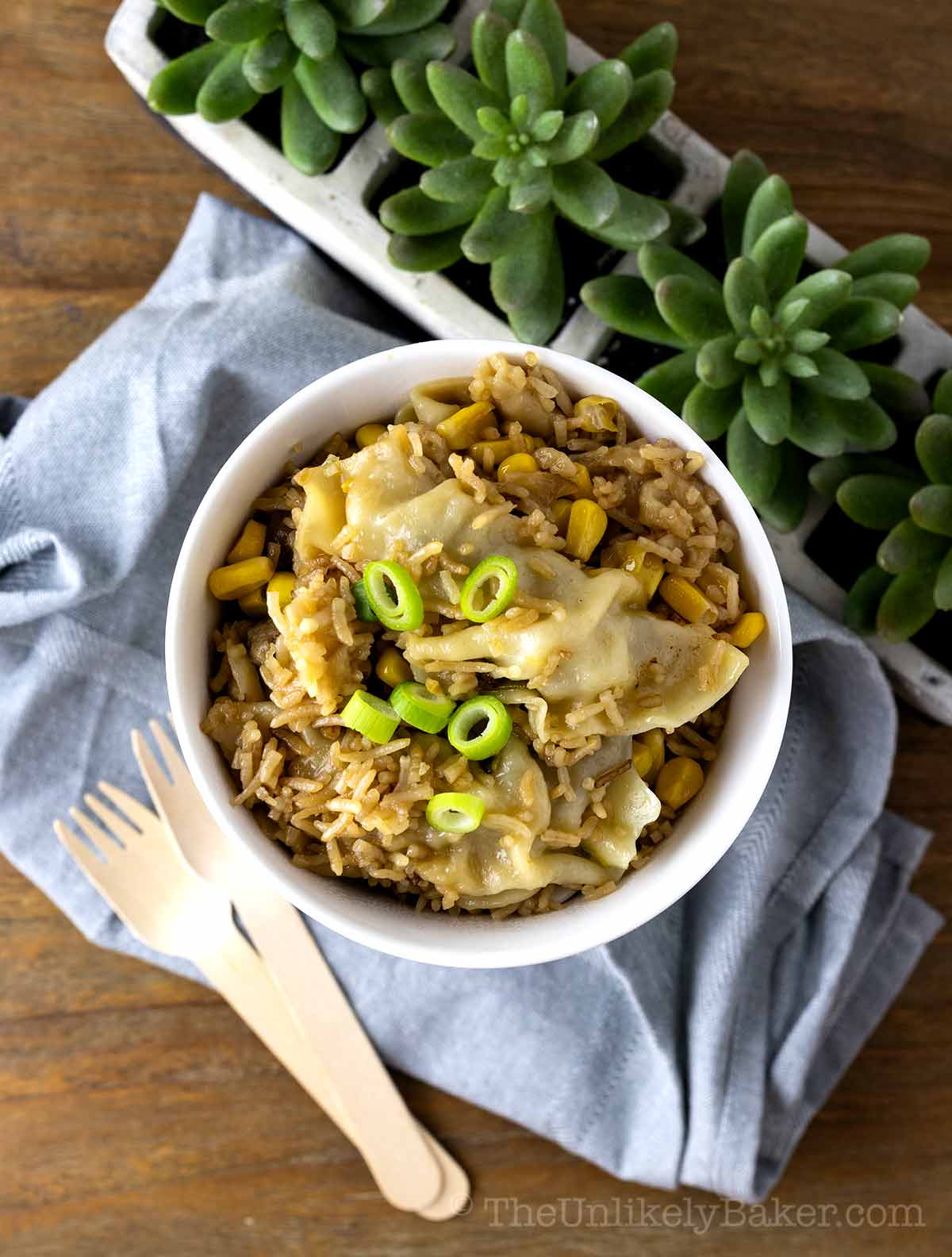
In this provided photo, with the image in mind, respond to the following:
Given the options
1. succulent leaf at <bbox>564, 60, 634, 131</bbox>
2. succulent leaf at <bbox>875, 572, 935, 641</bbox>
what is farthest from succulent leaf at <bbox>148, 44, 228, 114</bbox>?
succulent leaf at <bbox>875, 572, 935, 641</bbox>

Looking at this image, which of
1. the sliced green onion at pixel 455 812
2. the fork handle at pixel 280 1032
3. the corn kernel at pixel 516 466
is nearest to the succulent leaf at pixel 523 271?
the corn kernel at pixel 516 466

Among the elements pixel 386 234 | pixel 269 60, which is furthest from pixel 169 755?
pixel 269 60

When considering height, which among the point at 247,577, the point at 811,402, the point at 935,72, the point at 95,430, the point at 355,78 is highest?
the point at 935,72

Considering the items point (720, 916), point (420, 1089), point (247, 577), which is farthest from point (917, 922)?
point (247, 577)

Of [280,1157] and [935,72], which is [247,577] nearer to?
[280,1157]

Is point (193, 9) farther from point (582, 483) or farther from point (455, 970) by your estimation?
point (455, 970)

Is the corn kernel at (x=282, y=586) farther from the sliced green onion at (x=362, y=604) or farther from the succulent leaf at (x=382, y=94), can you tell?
the succulent leaf at (x=382, y=94)

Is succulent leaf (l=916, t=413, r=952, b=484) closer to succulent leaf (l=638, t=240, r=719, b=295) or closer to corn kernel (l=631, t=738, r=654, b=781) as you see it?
succulent leaf (l=638, t=240, r=719, b=295)

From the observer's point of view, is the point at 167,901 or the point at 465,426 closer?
the point at 465,426
